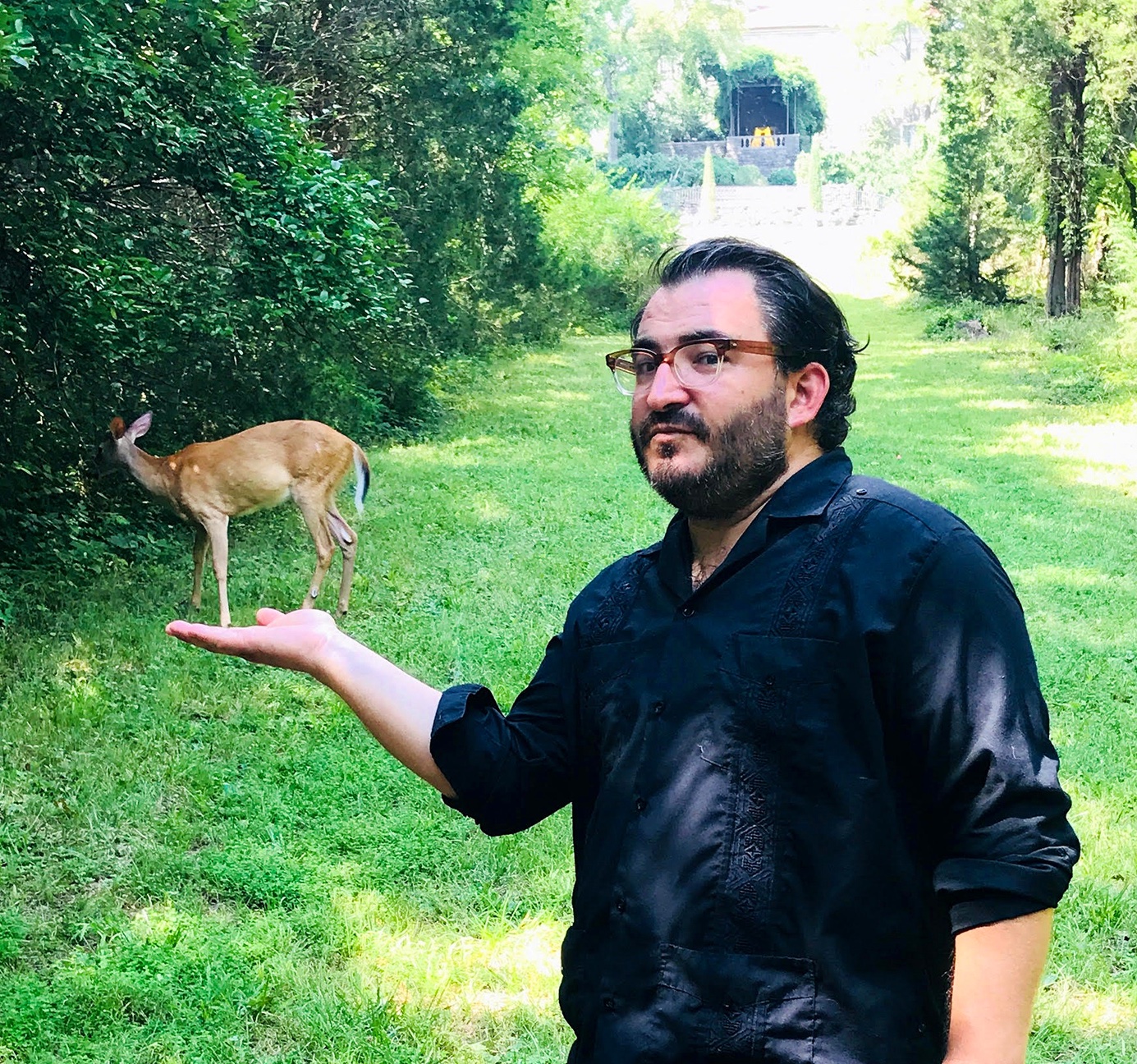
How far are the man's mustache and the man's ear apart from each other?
0.46ft

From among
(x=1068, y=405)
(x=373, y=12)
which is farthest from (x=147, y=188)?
(x=1068, y=405)

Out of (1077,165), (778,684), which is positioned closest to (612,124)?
(1077,165)

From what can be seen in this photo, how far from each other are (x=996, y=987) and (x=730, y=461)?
0.78 metres

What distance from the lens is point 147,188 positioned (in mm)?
9016

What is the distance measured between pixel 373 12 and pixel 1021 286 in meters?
19.7

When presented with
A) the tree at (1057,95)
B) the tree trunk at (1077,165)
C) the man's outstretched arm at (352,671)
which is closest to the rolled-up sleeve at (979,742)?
the man's outstretched arm at (352,671)

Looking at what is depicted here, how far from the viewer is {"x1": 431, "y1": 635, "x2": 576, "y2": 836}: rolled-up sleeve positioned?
2080 millimetres

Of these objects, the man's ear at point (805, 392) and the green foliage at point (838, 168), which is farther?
the green foliage at point (838, 168)

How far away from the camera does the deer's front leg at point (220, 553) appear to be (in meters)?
7.94

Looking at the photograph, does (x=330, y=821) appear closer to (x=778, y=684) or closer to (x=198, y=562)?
(x=198, y=562)

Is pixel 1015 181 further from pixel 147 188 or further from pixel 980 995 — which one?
pixel 980 995

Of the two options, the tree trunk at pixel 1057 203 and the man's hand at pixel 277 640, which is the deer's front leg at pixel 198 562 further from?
the tree trunk at pixel 1057 203

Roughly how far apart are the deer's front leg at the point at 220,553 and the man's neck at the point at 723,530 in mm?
6317

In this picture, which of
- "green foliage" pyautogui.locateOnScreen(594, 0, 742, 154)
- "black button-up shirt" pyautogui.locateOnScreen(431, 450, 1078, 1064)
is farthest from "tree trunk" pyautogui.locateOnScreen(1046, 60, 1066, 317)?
"green foliage" pyautogui.locateOnScreen(594, 0, 742, 154)
